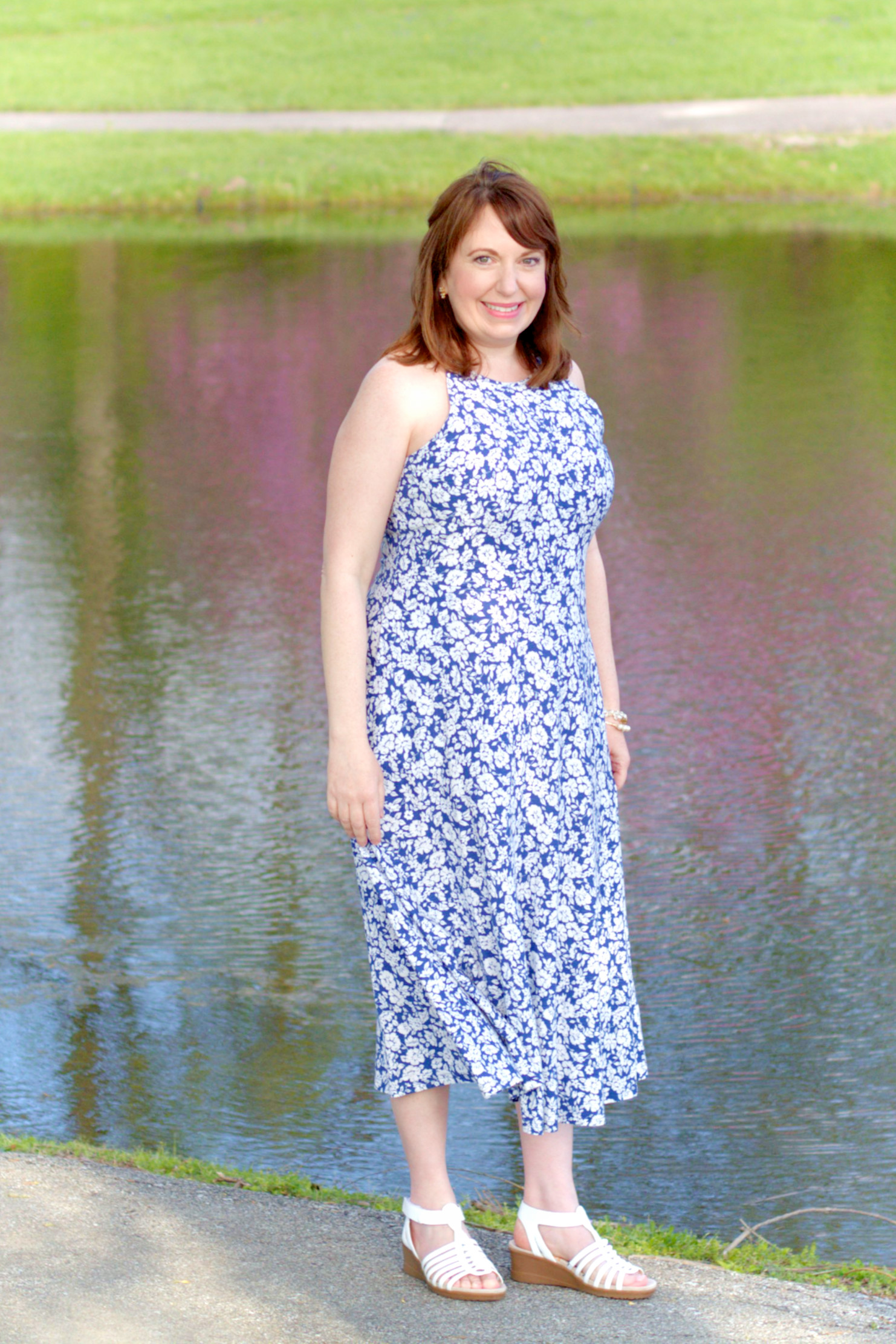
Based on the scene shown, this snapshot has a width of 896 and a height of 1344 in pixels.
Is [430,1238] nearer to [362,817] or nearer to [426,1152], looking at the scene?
[426,1152]

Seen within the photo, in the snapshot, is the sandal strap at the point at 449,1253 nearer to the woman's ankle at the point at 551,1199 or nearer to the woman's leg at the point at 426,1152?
the woman's leg at the point at 426,1152

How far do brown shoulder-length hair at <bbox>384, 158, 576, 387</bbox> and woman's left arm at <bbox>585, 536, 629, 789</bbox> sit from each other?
1.10ft

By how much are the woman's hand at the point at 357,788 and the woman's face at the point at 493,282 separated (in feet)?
2.09

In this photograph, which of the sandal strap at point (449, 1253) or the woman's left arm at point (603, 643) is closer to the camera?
the sandal strap at point (449, 1253)

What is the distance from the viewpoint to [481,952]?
2.64m

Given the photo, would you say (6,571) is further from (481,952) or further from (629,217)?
(629,217)

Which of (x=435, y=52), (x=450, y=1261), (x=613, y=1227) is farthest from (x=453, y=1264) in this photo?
(x=435, y=52)

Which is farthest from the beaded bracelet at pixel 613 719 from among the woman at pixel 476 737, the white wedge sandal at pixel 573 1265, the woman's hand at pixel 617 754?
the white wedge sandal at pixel 573 1265

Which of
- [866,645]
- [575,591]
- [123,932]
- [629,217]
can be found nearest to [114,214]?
[629,217]

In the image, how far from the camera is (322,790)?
5168 mm

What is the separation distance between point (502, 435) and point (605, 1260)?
3.98ft

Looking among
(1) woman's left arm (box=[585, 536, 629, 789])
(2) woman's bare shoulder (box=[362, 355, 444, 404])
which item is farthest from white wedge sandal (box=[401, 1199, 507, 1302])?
(2) woman's bare shoulder (box=[362, 355, 444, 404])

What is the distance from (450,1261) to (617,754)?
2.74 feet

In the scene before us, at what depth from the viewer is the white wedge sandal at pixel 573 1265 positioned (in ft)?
8.66
